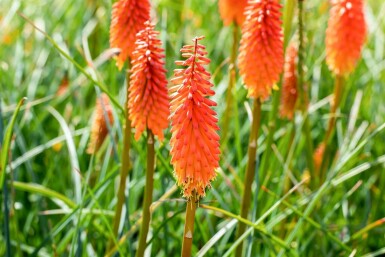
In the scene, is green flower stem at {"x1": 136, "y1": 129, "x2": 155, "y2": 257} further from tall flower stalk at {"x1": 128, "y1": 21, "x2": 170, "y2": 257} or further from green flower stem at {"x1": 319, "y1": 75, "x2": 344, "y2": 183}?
green flower stem at {"x1": 319, "y1": 75, "x2": 344, "y2": 183}

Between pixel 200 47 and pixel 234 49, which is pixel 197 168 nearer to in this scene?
pixel 200 47

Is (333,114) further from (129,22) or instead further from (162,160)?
(129,22)

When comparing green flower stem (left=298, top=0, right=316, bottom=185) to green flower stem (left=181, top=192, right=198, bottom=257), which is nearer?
green flower stem (left=181, top=192, right=198, bottom=257)

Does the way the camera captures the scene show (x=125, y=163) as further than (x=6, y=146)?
Yes

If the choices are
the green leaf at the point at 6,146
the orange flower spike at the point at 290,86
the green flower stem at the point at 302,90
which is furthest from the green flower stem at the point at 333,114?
the green leaf at the point at 6,146

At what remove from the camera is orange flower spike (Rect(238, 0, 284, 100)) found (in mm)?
3201

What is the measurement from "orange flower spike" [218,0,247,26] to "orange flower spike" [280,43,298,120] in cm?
59

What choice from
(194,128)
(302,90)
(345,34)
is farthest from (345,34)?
(194,128)

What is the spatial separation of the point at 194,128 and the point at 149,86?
478 millimetres

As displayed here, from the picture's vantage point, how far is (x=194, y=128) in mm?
2449

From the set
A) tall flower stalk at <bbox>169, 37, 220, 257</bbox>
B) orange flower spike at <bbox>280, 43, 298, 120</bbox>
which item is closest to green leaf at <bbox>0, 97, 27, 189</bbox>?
tall flower stalk at <bbox>169, 37, 220, 257</bbox>

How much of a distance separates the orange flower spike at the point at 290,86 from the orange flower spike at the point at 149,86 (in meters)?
1.99

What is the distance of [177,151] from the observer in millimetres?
2471

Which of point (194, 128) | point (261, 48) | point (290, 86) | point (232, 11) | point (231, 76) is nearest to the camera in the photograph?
point (194, 128)
